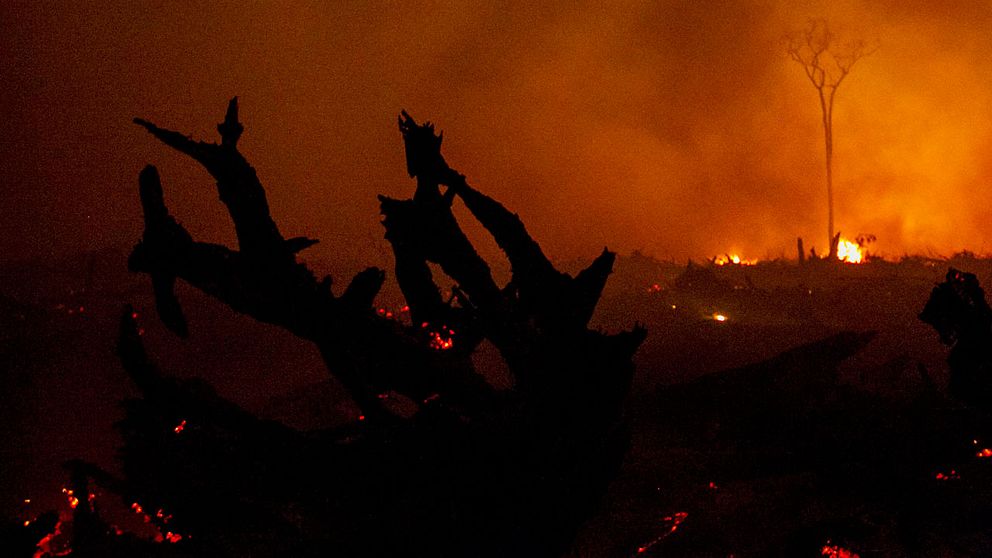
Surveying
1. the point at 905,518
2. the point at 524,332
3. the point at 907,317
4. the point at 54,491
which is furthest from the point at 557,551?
the point at 907,317

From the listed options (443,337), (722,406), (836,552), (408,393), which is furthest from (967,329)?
(408,393)

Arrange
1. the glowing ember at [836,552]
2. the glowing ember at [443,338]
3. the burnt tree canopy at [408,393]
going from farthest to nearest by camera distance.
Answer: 1. the glowing ember at [836,552]
2. the glowing ember at [443,338]
3. the burnt tree canopy at [408,393]

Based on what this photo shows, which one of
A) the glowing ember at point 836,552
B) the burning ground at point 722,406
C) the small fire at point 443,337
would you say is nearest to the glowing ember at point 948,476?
the burning ground at point 722,406

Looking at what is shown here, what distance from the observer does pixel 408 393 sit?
2836mm

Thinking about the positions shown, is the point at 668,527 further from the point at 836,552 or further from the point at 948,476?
the point at 948,476

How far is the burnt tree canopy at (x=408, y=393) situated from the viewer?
242 centimetres

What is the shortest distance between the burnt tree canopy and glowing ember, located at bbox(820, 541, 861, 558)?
5.78 ft

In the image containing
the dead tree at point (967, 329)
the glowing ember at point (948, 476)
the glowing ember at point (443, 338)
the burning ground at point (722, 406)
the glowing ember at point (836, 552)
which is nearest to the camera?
the glowing ember at point (443, 338)

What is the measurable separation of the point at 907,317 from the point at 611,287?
8408mm

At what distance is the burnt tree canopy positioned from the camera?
2.42m

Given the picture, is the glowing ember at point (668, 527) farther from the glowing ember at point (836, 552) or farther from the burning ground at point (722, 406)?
the glowing ember at point (836, 552)

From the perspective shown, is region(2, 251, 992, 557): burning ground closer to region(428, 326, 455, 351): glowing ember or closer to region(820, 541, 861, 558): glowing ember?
region(820, 541, 861, 558): glowing ember

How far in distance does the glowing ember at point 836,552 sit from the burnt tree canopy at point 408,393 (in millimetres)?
1762

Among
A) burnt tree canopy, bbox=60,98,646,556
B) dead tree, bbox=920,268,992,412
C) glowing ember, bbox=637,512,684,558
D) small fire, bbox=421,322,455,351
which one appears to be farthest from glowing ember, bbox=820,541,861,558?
small fire, bbox=421,322,455,351
